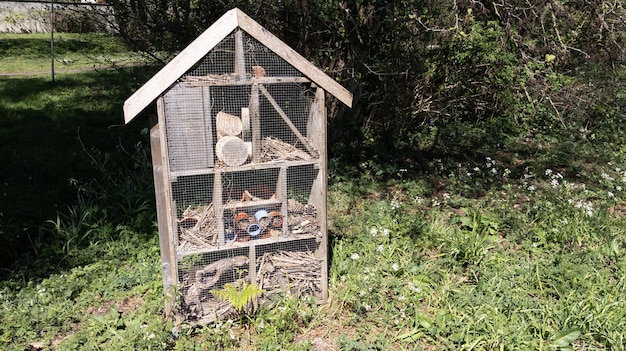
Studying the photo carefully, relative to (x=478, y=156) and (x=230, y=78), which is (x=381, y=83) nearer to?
(x=478, y=156)

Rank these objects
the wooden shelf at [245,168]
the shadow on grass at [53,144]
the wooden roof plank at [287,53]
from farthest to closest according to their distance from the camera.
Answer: the shadow on grass at [53,144] → the wooden shelf at [245,168] → the wooden roof plank at [287,53]

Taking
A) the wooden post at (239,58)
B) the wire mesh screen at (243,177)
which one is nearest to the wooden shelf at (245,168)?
the wire mesh screen at (243,177)

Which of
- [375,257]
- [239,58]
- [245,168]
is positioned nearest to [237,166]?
[245,168]

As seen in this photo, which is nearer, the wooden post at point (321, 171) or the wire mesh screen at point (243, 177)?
the wire mesh screen at point (243, 177)

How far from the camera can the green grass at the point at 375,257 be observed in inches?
133

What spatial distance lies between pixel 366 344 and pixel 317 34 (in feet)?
12.4

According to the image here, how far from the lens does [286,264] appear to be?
3699mm

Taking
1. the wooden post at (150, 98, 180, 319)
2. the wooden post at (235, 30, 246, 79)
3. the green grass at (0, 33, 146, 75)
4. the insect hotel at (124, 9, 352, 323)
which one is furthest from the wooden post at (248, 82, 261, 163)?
the green grass at (0, 33, 146, 75)

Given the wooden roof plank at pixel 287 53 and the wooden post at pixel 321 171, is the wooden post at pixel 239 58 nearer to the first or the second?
the wooden roof plank at pixel 287 53

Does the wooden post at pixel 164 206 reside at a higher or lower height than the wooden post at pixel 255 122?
lower

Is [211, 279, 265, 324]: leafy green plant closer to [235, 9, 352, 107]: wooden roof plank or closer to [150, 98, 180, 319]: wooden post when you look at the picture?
[150, 98, 180, 319]: wooden post

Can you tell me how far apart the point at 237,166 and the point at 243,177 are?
0.53ft

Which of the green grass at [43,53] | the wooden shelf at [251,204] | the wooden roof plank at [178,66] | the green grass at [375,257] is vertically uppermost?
the green grass at [43,53]

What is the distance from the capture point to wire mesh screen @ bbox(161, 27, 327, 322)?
123 inches
